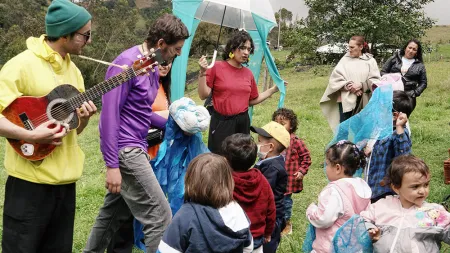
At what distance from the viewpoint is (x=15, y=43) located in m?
28.5

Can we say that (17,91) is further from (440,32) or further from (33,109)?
(440,32)

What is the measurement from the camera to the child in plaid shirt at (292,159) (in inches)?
175

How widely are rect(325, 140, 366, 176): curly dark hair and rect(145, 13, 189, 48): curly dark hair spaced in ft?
4.10

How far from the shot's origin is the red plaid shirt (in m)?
4.51

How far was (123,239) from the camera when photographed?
3.79 meters

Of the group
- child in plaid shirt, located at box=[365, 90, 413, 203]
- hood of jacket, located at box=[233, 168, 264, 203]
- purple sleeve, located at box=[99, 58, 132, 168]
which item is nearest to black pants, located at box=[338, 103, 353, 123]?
child in plaid shirt, located at box=[365, 90, 413, 203]

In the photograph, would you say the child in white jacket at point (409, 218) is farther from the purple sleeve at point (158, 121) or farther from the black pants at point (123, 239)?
the black pants at point (123, 239)

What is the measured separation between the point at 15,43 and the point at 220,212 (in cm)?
2949

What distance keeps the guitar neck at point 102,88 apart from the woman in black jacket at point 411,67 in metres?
4.75

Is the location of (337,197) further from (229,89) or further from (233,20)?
(233,20)

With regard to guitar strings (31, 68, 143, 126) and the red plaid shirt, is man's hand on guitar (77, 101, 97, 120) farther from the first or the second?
the red plaid shirt

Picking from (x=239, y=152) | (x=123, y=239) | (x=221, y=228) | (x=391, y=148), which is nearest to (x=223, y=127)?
(x=123, y=239)

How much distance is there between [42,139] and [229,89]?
7.63ft

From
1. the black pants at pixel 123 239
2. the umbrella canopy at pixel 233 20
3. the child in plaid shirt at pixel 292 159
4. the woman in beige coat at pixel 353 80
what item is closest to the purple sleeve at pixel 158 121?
the black pants at pixel 123 239
